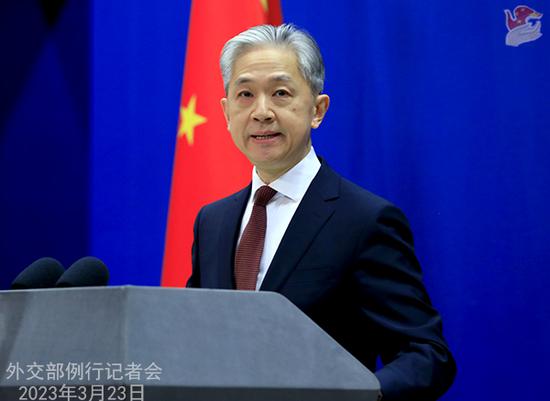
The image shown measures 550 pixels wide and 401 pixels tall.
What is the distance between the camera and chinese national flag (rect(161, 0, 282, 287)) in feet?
7.65

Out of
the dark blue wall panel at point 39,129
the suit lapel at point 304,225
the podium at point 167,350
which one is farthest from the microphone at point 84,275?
the dark blue wall panel at point 39,129

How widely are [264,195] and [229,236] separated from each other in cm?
11

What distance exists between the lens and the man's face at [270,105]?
1.47 m

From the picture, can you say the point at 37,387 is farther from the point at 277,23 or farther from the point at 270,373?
the point at 277,23

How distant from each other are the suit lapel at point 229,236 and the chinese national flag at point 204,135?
70cm

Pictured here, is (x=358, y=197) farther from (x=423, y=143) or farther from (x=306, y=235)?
(x=423, y=143)

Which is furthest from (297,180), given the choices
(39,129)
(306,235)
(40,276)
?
(39,129)

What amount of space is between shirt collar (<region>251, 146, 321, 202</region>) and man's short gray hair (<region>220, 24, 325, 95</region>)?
0.15 meters

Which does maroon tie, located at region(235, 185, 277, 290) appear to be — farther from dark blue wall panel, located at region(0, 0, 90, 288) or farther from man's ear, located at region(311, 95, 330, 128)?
dark blue wall panel, located at region(0, 0, 90, 288)

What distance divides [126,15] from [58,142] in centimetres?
57

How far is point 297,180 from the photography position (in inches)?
59.0

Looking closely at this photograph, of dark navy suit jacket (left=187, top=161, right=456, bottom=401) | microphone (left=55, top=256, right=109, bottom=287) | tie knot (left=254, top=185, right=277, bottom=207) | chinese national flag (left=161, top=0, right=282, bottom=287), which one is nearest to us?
microphone (left=55, top=256, right=109, bottom=287)

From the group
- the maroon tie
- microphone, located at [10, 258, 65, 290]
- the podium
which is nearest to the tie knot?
the maroon tie

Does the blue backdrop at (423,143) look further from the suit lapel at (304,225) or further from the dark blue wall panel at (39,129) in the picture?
the suit lapel at (304,225)
